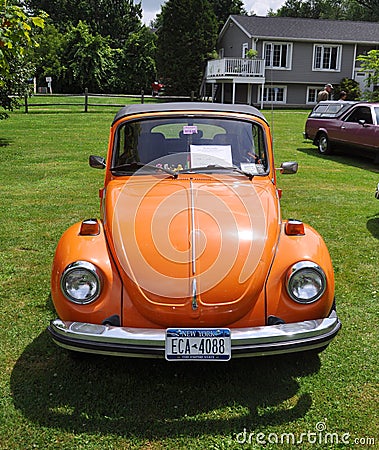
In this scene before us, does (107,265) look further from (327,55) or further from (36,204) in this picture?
(327,55)

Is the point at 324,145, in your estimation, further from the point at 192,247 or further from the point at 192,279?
the point at 192,279

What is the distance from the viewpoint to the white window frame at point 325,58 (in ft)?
117

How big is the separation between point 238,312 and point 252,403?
604mm

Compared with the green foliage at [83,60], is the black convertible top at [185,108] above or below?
below

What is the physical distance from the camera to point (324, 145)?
15203 mm

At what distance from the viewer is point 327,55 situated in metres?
35.8

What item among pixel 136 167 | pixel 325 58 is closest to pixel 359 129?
pixel 136 167

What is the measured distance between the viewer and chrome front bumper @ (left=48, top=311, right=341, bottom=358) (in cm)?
315

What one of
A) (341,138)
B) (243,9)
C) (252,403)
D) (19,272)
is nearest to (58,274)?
(252,403)

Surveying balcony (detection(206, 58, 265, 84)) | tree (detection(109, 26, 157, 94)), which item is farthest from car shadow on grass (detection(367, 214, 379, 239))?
tree (detection(109, 26, 157, 94))

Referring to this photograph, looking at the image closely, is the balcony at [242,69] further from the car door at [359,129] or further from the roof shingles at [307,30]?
the car door at [359,129]

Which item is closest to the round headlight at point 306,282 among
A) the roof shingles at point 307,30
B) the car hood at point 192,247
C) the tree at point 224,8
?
the car hood at point 192,247

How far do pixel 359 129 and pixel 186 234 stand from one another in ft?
36.5

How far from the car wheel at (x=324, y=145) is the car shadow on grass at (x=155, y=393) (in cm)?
1185
